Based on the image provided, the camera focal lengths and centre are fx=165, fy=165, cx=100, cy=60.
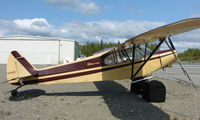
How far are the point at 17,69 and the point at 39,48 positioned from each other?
26.0 m

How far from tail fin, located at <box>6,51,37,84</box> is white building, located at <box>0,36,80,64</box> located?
2424 centimetres

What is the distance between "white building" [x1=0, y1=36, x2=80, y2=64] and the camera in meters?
31.0

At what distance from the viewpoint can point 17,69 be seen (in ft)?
21.8

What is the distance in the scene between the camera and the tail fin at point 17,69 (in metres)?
6.60

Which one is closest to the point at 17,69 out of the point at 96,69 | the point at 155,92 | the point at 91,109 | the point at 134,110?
the point at 96,69

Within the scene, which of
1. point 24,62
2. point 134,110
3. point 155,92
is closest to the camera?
point 134,110

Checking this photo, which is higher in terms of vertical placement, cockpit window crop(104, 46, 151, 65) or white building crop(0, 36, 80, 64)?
white building crop(0, 36, 80, 64)

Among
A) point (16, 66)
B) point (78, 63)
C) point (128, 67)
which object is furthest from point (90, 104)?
point (16, 66)

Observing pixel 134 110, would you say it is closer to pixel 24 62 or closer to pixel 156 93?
pixel 156 93

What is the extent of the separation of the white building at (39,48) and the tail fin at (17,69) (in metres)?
24.2

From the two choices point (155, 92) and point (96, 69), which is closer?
point (155, 92)

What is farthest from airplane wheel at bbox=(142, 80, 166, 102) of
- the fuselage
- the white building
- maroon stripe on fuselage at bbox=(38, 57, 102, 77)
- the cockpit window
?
the white building

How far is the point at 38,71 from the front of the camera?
6.96m

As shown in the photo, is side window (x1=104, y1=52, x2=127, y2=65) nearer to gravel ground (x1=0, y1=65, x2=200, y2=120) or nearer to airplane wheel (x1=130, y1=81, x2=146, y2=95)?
airplane wheel (x1=130, y1=81, x2=146, y2=95)
